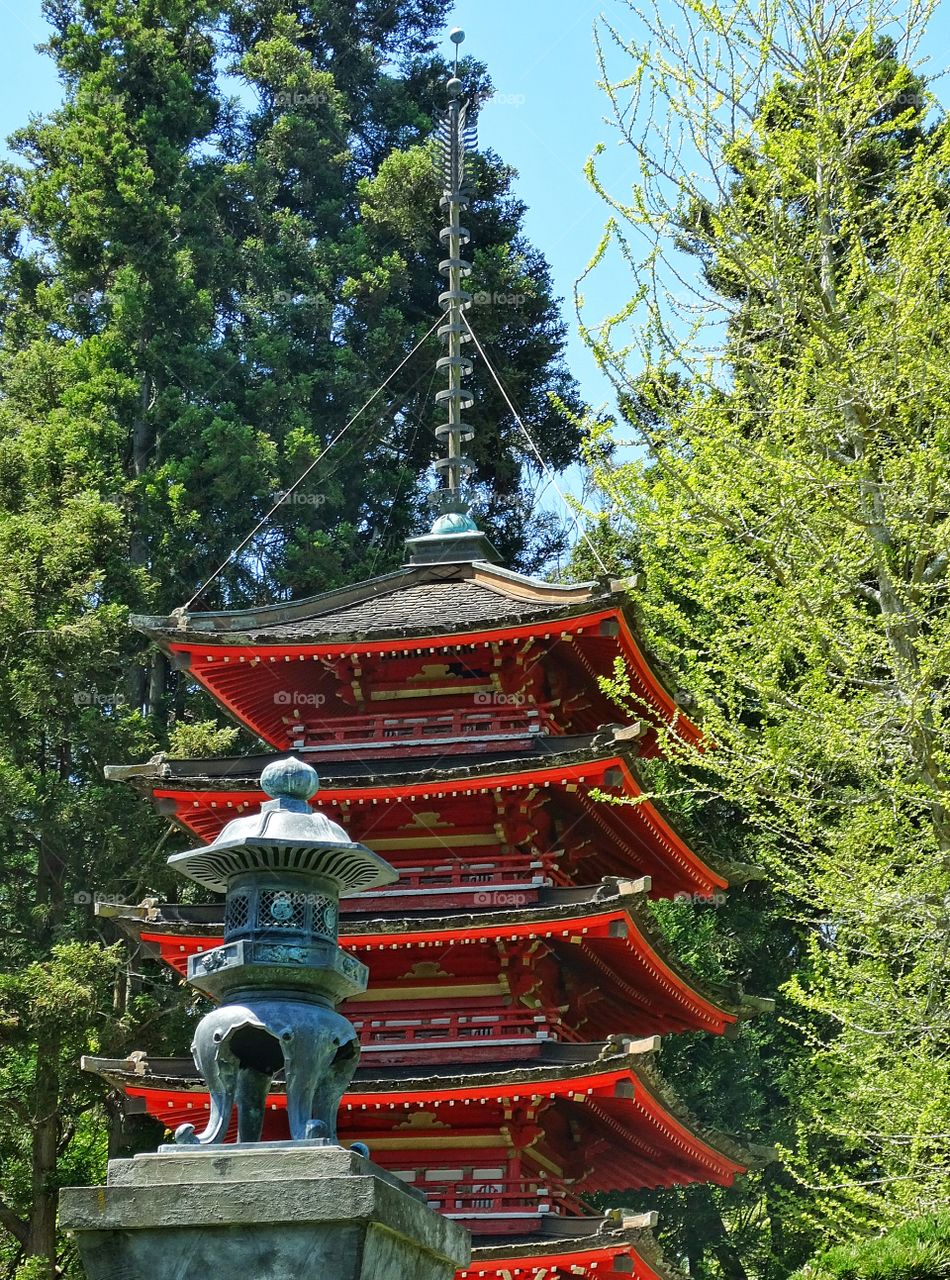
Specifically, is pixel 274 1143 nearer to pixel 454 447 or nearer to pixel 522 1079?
pixel 522 1079

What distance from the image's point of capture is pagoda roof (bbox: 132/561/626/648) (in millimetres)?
14273

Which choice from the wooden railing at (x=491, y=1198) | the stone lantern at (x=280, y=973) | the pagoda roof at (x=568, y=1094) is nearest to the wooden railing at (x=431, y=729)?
the pagoda roof at (x=568, y=1094)

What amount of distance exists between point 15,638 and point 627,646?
483 inches

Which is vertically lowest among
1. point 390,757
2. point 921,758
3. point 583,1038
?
point 583,1038

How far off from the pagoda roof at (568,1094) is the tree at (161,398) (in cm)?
695

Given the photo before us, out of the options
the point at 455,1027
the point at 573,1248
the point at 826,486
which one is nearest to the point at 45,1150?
the point at 455,1027

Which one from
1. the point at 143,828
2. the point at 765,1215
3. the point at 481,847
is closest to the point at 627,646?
the point at 481,847

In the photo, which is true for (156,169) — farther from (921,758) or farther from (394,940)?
(921,758)

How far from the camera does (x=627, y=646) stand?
14.9 meters

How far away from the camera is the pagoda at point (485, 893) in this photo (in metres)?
13.1

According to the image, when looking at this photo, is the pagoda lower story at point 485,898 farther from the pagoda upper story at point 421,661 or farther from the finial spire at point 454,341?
the finial spire at point 454,341

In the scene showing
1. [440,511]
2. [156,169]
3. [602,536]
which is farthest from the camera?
[156,169]

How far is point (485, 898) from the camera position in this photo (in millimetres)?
14070

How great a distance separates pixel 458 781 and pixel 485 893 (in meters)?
1.07
